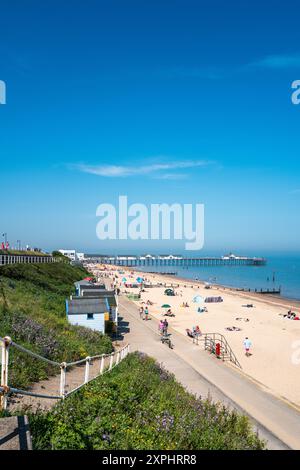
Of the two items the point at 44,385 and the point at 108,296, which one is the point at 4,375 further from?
the point at 108,296

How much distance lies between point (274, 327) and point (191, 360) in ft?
57.2

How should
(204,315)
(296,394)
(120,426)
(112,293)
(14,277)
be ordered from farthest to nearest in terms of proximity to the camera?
1. (204,315)
2. (14,277)
3. (112,293)
4. (296,394)
5. (120,426)

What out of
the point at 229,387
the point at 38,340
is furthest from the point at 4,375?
the point at 229,387

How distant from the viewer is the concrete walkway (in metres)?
9.97

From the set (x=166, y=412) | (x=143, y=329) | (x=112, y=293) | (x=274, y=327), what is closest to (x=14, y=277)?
(x=112, y=293)

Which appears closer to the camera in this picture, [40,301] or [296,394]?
[296,394]

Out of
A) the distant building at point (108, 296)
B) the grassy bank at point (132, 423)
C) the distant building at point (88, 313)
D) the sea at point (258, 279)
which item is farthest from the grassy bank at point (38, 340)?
the sea at point (258, 279)

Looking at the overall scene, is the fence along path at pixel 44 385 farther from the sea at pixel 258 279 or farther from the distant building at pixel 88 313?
the sea at pixel 258 279

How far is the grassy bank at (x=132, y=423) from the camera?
4.98 meters

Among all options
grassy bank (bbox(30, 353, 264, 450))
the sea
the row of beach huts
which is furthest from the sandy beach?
the sea

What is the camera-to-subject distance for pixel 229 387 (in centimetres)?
1387

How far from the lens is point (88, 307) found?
68.9 ft

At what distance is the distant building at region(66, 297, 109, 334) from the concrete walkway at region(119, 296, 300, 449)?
7.35ft
